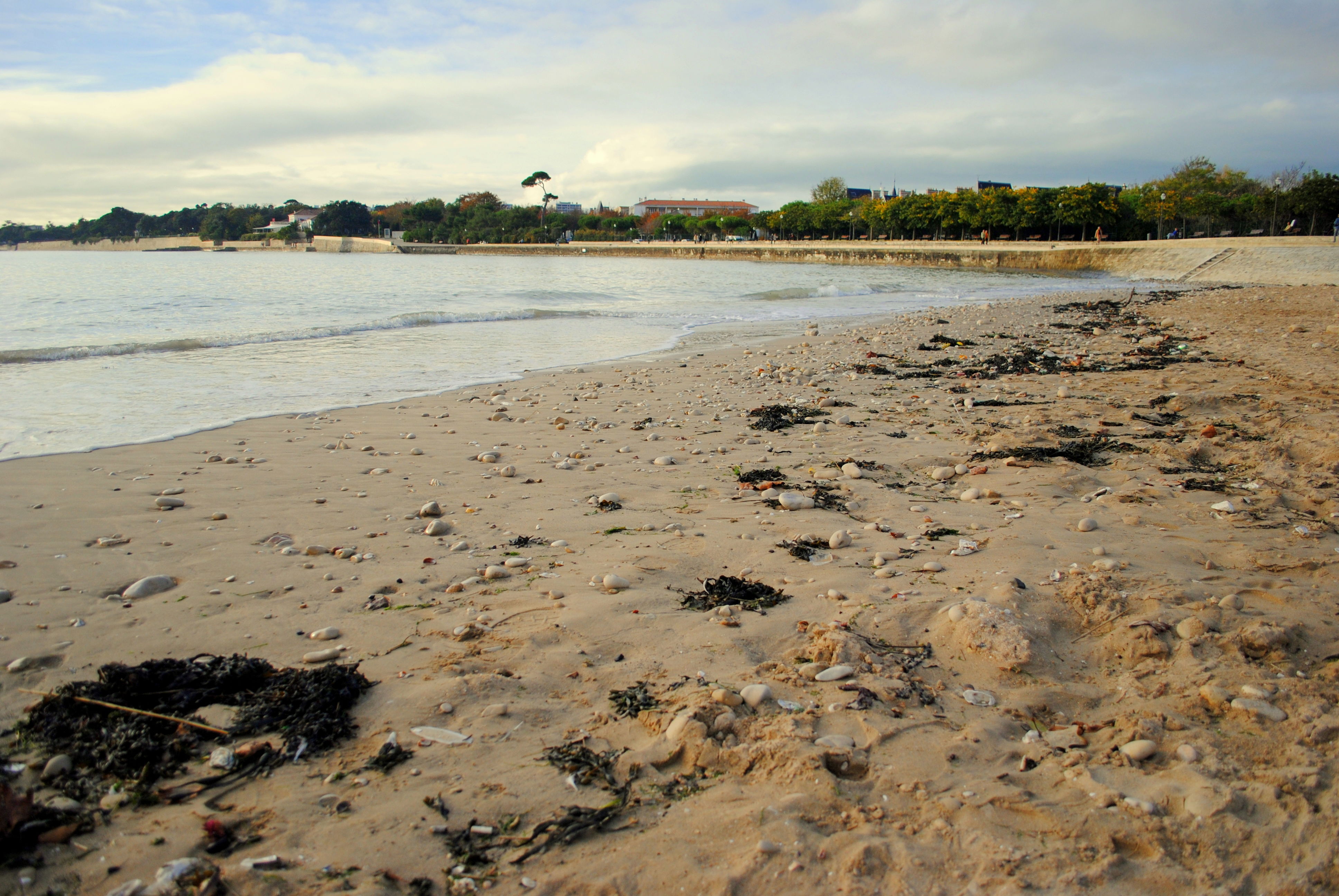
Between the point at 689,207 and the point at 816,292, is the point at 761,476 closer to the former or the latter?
the point at 816,292

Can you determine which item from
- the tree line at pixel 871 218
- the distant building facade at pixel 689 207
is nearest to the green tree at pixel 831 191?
the tree line at pixel 871 218

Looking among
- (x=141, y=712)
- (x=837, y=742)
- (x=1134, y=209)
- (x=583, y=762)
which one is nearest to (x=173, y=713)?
(x=141, y=712)

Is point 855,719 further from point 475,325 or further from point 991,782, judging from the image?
point 475,325

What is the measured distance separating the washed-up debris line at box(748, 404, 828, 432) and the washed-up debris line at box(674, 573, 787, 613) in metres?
3.31

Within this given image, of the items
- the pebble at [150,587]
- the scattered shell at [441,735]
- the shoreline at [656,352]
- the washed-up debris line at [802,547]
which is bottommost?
the scattered shell at [441,735]

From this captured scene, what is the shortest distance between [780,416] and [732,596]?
13.1 feet

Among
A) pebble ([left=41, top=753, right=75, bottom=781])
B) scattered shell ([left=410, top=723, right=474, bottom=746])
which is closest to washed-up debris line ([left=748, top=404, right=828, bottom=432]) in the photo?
scattered shell ([left=410, top=723, right=474, bottom=746])

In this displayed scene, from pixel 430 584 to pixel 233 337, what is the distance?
13310 millimetres

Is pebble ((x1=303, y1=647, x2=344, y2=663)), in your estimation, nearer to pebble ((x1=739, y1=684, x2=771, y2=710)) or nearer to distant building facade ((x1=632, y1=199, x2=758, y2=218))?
pebble ((x1=739, y1=684, x2=771, y2=710))

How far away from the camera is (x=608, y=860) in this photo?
1.82 meters

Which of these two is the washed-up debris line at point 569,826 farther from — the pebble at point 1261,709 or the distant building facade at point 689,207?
the distant building facade at point 689,207

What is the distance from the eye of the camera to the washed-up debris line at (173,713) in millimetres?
2209

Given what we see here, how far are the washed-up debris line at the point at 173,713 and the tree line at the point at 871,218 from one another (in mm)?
64940

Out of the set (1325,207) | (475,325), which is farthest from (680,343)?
(1325,207)
